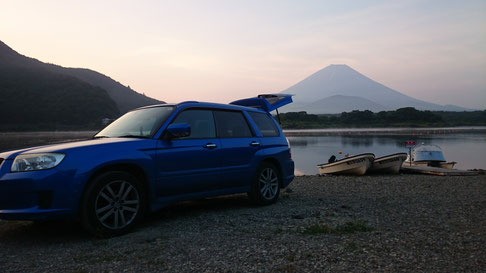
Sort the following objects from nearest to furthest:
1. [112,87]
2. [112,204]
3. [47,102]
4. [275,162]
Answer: [112,204], [275,162], [47,102], [112,87]

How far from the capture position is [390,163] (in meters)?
16.2

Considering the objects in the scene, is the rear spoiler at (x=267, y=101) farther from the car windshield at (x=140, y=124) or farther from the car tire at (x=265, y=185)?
the car windshield at (x=140, y=124)

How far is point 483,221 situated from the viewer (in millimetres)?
6129

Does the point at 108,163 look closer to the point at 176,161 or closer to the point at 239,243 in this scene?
the point at 176,161

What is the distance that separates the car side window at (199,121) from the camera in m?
5.98

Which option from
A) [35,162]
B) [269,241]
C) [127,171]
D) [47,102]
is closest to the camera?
[35,162]

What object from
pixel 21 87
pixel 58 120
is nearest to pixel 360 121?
pixel 58 120

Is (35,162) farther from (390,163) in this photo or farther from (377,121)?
(377,121)

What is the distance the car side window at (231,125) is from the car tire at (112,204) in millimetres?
1778

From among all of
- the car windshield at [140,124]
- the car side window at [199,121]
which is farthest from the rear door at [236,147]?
the car windshield at [140,124]

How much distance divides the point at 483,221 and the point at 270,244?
3.65 meters

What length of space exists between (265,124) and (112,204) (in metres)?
3.50

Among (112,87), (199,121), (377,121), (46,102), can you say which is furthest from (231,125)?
(112,87)

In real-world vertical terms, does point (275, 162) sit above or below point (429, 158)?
above
